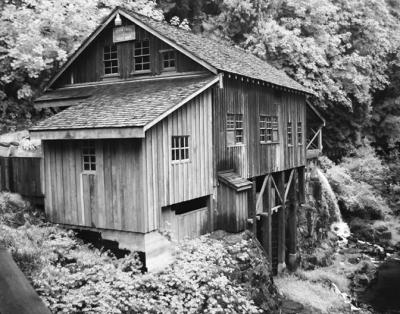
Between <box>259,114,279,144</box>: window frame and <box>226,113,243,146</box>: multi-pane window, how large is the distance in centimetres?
164

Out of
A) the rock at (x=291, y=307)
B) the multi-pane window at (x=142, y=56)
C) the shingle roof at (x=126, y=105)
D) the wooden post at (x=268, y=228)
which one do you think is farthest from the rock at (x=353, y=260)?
the multi-pane window at (x=142, y=56)

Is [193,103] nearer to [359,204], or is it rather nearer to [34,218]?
[34,218]

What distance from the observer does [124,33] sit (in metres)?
13.5

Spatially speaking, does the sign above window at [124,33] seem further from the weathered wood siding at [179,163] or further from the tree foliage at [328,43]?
the tree foliage at [328,43]

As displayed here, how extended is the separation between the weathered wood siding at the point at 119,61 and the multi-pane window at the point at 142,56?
0.15 meters

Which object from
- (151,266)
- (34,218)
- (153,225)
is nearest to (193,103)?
(153,225)

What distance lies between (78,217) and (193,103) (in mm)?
4400

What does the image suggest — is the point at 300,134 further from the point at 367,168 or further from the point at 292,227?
the point at 367,168

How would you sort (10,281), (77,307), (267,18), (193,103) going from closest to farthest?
(10,281) → (77,307) → (193,103) → (267,18)

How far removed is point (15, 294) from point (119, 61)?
12442 millimetres

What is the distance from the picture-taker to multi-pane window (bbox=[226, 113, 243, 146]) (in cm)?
1391

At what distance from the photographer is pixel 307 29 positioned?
26734mm

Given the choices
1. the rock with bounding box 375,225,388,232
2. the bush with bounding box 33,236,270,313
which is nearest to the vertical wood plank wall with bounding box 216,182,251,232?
the bush with bounding box 33,236,270,313

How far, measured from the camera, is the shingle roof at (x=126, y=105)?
33.3ft
